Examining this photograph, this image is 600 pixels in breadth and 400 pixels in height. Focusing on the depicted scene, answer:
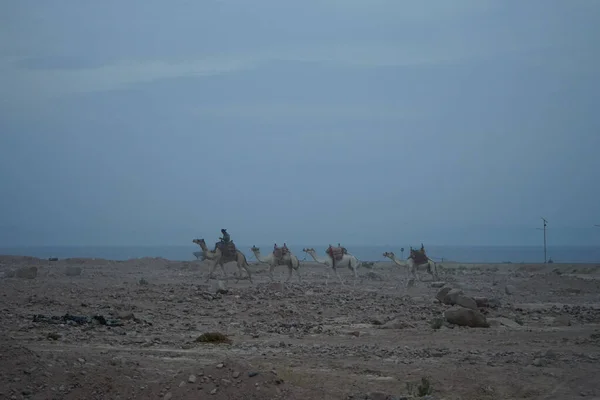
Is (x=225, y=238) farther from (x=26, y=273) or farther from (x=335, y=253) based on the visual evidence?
(x=26, y=273)

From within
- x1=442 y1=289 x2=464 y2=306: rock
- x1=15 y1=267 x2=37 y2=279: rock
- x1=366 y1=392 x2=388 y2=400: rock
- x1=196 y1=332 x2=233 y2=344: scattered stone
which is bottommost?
x1=366 y1=392 x2=388 y2=400: rock

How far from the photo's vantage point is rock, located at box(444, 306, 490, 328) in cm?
1802

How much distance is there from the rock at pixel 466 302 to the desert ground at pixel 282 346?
51cm

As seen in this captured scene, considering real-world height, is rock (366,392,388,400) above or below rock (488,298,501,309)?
below

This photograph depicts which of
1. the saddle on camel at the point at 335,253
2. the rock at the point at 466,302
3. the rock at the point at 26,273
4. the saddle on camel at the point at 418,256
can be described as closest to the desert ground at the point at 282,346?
the rock at the point at 466,302

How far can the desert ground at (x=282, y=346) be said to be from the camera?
1132 cm

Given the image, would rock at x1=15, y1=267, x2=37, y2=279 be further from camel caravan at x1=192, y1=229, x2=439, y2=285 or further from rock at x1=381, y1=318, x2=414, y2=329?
rock at x1=381, y1=318, x2=414, y2=329

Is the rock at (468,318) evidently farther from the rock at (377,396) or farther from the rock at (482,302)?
the rock at (377,396)

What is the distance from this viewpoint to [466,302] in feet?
67.6

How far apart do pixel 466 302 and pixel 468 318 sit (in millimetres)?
2621

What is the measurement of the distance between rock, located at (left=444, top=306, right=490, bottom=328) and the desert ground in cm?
22

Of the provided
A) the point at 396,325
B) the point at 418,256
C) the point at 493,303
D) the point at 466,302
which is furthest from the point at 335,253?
the point at 396,325

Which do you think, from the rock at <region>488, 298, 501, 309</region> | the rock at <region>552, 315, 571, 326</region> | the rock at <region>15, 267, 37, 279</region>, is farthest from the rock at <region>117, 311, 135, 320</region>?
the rock at <region>15, 267, 37, 279</region>

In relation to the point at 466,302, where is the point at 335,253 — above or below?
above
